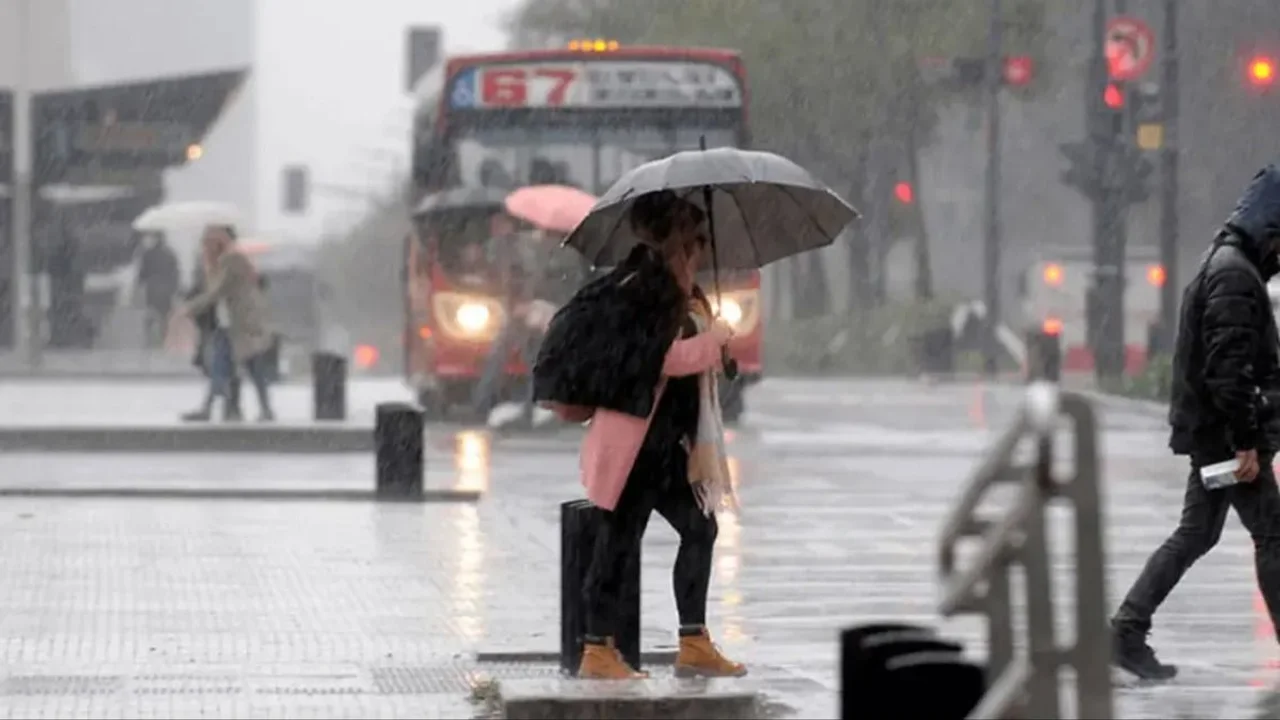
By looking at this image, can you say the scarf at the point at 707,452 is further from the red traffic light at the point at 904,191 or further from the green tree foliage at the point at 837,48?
the green tree foliage at the point at 837,48

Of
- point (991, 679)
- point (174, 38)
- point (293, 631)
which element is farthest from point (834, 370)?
point (174, 38)

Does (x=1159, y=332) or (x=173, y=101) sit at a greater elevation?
(x=173, y=101)

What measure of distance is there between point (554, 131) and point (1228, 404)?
19.0m

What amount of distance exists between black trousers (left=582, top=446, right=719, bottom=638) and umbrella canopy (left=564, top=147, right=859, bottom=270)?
911 mm

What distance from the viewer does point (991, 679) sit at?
7.26m

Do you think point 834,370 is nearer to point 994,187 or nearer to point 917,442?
point 994,187

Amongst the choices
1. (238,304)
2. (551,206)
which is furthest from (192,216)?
(551,206)

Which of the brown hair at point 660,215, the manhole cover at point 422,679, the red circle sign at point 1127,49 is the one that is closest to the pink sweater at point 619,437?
the brown hair at point 660,215

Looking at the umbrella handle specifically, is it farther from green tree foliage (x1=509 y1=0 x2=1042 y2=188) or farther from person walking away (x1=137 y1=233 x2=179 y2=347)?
green tree foliage (x1=509 y1=0 x2=1042 y2=188)

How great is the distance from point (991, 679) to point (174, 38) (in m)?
167

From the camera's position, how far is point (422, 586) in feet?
46.3

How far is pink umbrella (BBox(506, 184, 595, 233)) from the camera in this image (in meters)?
24.8

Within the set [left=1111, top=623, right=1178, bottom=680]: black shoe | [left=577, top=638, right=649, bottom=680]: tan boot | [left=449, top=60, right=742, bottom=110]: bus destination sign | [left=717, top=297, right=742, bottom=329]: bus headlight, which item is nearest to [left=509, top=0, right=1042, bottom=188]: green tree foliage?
[left=449, top=60, right=742, bottom=110]: bus destination sign

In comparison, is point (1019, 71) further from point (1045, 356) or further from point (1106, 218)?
point (1045, 356)
